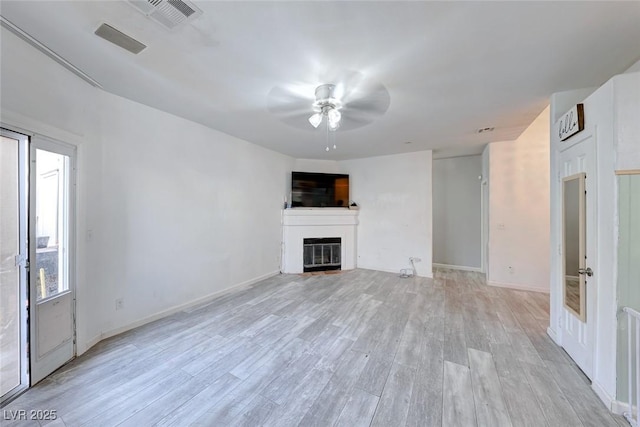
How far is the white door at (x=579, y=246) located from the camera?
1.88 meters

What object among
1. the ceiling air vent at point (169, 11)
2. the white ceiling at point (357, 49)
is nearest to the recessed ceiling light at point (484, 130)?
the white ceiling at point (357, 49)

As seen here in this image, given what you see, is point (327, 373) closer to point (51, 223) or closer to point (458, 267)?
point (51, 223)

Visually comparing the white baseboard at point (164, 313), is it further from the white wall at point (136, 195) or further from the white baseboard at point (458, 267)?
the white baseboard at point (458, 267)

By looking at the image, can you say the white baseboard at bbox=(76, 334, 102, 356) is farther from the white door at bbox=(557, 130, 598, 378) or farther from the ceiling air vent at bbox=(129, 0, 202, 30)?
the white door at bbox=(557, 130, 598, 378)

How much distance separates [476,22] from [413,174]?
147 inches

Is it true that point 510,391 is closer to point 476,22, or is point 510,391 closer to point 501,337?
point 501,337

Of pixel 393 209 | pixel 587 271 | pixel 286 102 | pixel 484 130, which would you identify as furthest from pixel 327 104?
pixel 393 209

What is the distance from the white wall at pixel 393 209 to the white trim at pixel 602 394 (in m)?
3.10

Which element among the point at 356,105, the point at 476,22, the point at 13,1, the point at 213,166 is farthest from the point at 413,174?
the point at 13,1

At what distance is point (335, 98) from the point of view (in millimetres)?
2264

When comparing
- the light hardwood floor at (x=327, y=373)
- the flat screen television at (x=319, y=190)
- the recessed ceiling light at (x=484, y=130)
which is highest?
the recessed ceiling light at (x=484, y=130)

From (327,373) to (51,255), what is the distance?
2682 mm

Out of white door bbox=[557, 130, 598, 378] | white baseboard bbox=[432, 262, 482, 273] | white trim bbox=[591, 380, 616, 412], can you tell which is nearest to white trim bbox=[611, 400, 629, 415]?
white trim bbox=[591, 380, 616, 412]

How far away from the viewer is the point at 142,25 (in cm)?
155
